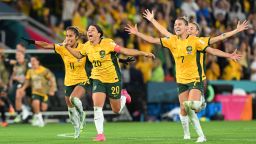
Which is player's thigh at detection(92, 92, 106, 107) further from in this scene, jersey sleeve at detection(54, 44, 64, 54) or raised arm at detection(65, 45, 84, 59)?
jersey sleeve at detection(54, 44, 64, 54)

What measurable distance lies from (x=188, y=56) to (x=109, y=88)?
177 cm

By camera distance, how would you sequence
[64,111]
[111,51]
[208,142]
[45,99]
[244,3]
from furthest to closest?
[244,3] < [64,111] < [45,99] < [111,51] < [208,142]

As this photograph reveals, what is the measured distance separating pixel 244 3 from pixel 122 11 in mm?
7617

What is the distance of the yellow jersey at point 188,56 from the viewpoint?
18.5m

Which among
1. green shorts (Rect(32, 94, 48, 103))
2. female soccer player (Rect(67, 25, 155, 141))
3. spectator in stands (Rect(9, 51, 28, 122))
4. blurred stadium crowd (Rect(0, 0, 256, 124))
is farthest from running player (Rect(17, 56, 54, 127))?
female soccer player (Rect(67, 25, 155, 141))

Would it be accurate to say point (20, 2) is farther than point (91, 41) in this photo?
Yes

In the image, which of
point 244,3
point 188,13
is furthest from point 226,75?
point 244,3

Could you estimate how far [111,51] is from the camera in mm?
19016

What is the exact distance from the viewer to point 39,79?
2869cm

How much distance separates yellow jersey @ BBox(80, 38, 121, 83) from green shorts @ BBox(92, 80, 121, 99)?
0.26 ft

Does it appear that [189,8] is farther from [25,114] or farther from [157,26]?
[157,26]

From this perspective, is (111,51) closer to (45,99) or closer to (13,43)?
(45,99)

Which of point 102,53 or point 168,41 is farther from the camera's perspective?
point 102,53

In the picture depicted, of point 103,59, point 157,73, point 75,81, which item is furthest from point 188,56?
point 157,73
